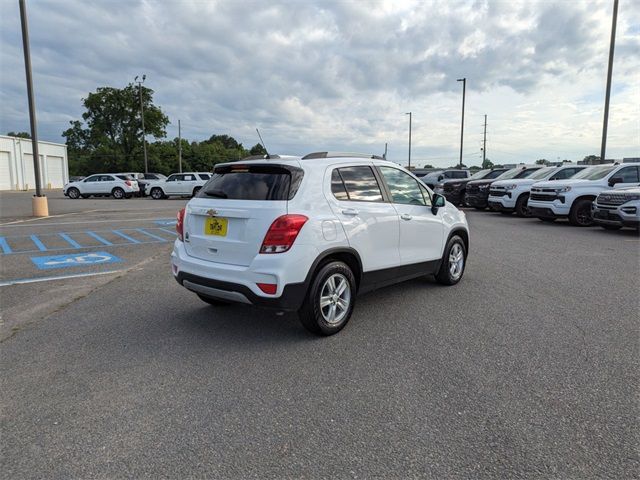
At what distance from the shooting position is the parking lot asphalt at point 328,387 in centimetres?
247

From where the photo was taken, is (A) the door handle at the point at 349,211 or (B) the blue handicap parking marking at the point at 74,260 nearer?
(A) the door handle at the point at 349,211

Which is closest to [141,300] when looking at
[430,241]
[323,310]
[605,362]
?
[323,310]

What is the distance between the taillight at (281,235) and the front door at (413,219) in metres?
1.60

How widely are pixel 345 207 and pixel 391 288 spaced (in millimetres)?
2127

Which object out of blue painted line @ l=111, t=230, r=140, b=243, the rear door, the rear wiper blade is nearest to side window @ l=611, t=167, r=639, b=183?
the rear door

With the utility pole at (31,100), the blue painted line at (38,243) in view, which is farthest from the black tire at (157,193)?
the blue painted line at (38,243)

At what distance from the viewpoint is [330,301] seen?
13.9 feet

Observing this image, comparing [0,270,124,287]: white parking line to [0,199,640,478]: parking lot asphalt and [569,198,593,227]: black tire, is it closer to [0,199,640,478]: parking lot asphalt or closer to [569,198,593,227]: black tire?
[0,199,640,478]: parking lot asphalt

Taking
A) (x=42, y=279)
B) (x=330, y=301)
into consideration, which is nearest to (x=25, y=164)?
(x=42, y=279)

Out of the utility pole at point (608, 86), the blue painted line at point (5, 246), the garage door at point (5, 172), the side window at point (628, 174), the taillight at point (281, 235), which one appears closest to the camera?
the taillight at point (281, 235)

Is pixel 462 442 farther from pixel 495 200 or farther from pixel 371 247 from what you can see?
pixel 495 200

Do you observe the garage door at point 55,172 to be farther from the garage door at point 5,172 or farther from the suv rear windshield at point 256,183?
the suv rear windshield at point 256,183

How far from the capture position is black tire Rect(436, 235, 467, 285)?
596 centimetres

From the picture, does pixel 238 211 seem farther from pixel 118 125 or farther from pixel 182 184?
pixel 118 125
